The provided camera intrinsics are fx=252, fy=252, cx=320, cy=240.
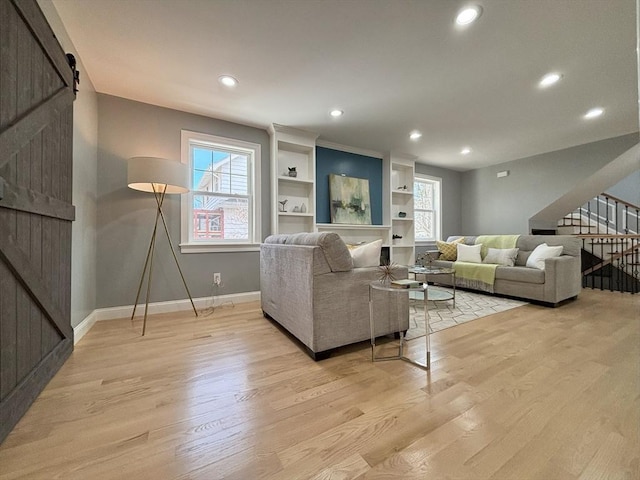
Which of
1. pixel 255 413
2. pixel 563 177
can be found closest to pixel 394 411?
pixel 255 413

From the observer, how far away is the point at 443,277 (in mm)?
4266

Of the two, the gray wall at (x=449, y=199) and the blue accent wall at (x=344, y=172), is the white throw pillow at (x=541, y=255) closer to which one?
the gray wall at (x=449, y=199)

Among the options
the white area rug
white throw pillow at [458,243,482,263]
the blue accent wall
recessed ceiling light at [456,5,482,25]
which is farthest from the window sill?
white throw pillow at [458,243,482,263]

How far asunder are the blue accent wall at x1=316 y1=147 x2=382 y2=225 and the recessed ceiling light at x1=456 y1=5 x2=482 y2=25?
102 inches

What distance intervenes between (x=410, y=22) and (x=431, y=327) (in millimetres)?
Answer: 2549

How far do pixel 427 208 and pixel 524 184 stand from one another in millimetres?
1791

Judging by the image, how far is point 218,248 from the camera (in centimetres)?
329

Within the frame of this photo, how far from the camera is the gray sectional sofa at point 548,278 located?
306cm

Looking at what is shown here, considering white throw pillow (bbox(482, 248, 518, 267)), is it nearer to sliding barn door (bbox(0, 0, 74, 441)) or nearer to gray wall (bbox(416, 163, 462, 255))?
gray wall (bbox(416, 163, 462, 255))

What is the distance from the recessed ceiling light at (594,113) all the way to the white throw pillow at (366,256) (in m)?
3.54

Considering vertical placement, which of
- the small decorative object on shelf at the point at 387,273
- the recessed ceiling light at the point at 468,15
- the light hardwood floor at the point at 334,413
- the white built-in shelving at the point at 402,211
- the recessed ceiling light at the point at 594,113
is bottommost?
the light hardwood floor at the point at 334,413

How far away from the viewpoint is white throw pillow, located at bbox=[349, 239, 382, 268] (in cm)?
202

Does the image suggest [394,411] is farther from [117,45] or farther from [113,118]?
[113,118]

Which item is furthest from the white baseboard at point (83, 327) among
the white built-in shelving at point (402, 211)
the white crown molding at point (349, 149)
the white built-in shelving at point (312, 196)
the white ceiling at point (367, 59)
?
the white built-in shelving at point (402, 211)
